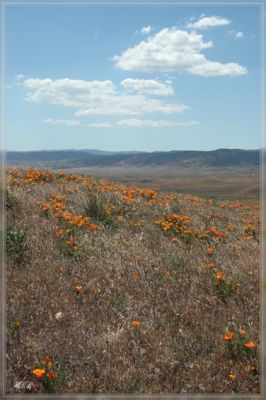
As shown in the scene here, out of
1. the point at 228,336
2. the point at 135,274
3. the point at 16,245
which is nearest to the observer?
the point at 228,336

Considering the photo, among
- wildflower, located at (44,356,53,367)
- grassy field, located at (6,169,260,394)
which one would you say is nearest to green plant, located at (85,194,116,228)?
grassy field, located at (6,169,260,394)

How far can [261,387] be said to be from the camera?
380 cm

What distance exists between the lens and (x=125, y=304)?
17.9 feet

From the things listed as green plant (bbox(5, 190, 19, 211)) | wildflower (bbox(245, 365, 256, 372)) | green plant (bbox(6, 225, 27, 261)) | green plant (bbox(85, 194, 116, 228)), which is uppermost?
green plant (bbox(5, 190, 19, 211))

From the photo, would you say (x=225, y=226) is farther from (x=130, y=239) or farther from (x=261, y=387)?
(x=261, y=387)

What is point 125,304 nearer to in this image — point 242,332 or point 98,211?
point 242,332

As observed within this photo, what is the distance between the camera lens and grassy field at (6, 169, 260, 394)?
4137 millimetres

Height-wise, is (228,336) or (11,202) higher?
(11,202)

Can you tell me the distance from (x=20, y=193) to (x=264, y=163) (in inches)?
267

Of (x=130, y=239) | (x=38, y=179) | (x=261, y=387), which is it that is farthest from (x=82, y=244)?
(x=38, y=179)
